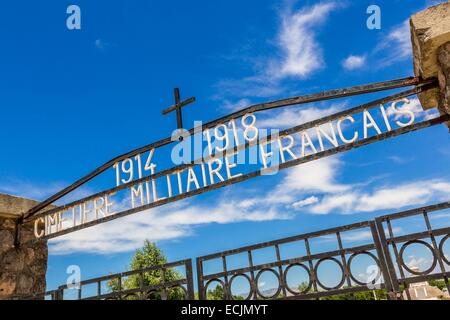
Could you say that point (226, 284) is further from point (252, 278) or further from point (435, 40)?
point (435, 40)

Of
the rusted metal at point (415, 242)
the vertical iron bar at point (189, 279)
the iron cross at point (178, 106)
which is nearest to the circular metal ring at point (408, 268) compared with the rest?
the rusted metal at point (415, 242)

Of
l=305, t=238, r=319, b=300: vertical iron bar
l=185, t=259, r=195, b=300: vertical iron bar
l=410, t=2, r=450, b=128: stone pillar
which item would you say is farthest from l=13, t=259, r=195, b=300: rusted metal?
l=410, t=2, r=450, b=128: stone pillar

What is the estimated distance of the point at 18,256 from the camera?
600 centimetres

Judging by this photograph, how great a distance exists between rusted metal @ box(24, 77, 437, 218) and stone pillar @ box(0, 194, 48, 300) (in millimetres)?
276

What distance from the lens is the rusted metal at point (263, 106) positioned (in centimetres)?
398

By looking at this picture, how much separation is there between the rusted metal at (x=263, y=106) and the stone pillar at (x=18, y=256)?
276 mm

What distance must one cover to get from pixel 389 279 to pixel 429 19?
7.73 feet

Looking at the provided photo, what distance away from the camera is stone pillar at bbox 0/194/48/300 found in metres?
5.75

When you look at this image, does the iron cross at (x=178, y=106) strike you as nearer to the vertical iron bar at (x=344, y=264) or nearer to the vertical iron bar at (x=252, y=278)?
the vertical iron bar at (x=252, y=278)

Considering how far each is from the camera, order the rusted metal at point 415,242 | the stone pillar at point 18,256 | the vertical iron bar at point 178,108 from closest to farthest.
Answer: the rusted metal at point 415,242 → the vertical iron bar at point 178,108 → the stone pillar at point 18,256

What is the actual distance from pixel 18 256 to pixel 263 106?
474 centimetres

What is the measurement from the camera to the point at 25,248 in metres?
6.12

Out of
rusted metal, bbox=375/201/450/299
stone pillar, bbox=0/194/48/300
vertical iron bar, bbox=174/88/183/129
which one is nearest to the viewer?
rusted metal, bbox=375/201/450/299

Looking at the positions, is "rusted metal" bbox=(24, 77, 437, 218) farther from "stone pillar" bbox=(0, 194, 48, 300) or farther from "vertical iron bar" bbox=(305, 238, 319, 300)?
"vertical iron bar" bbox=(305, 238, 319, 300)
